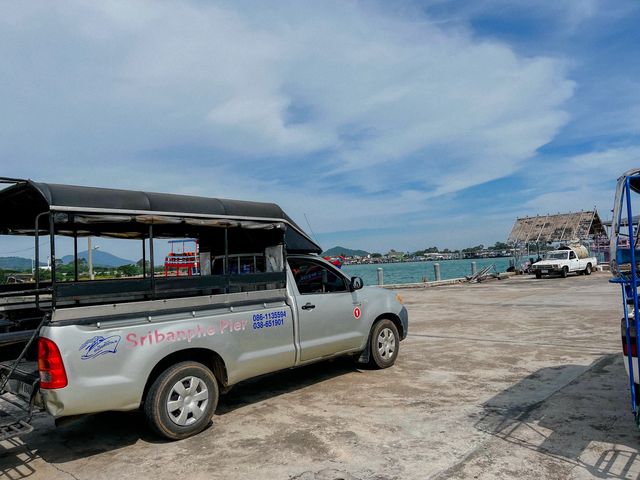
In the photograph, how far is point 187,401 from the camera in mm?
4824

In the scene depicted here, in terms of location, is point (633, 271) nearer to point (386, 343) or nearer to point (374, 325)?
point (374, 325)

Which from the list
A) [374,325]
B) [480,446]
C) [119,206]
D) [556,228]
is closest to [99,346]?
[119,206]

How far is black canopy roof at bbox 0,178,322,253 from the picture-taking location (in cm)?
430

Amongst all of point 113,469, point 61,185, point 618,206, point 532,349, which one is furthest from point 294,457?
point 532,349

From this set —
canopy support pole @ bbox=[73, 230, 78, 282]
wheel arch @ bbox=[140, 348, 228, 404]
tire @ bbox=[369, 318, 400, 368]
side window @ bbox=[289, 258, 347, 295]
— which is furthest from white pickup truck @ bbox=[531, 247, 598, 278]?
canopy support pole @ bbox=[73, 230, 78, 282]

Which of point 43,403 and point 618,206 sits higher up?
point 618,206

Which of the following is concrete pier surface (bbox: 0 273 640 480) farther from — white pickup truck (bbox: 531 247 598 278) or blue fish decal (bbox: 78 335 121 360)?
white pickup truck (bbox: 531 247 598 278)

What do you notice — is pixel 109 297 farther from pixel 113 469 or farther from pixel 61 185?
pixel 113 469

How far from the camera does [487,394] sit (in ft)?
19.4

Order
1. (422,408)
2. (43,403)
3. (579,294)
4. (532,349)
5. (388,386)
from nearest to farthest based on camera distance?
(43,403), (422,408), (388,386), (532,349), (579,294)

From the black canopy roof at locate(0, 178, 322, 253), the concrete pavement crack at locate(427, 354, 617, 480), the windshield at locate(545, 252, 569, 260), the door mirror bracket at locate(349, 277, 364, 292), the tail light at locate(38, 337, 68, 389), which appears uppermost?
the black canopy roof at locate(0, 178, 322, 253)

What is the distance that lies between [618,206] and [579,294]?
16158mm

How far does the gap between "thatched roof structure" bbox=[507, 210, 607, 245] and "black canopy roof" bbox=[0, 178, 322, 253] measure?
123ft

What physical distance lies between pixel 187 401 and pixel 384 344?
134 inches
